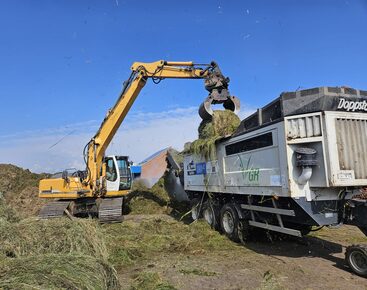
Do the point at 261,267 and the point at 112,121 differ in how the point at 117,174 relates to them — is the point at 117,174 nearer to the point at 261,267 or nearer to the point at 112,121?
the point at 112,121

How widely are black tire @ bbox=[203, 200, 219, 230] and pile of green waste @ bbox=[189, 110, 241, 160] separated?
146 cm

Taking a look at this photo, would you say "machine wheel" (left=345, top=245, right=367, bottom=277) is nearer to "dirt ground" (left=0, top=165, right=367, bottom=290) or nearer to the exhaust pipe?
"dirt ground" (left=0, top=165, right=367, bottom=290)

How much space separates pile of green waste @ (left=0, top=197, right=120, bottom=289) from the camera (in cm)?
394

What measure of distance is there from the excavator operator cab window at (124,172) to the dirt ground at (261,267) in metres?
6.88

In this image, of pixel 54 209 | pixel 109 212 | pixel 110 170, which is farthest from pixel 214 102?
pixel 54 209

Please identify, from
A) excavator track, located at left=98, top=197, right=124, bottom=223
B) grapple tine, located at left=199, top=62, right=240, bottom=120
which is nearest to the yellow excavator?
excavator track, located at left=98, top=197, right=124, bottom=223

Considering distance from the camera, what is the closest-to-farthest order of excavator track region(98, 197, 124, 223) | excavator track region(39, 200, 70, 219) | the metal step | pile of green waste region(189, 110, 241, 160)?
the metal step
pile of green waste region(189, 110, 241, 160)
excavator track region(98, 197, 124, 223)
excavator track region(39, 200, 70, 219)

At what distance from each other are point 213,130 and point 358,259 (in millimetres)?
5683

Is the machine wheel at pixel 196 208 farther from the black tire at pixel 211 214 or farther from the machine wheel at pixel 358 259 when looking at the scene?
the machine wheel at pixel 358 259

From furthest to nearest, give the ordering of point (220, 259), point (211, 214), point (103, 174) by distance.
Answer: point (103, 174) < point (211, 214) < point (220, 259)

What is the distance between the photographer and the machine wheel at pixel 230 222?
9.70 m

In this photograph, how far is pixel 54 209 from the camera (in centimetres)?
1397

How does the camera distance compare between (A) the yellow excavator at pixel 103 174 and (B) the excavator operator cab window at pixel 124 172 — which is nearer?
(A) the yellow excavator at pixel 103 174

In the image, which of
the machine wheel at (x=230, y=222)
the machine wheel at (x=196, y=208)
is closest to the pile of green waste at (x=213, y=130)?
the machine wheel at (x=230, y=222)
